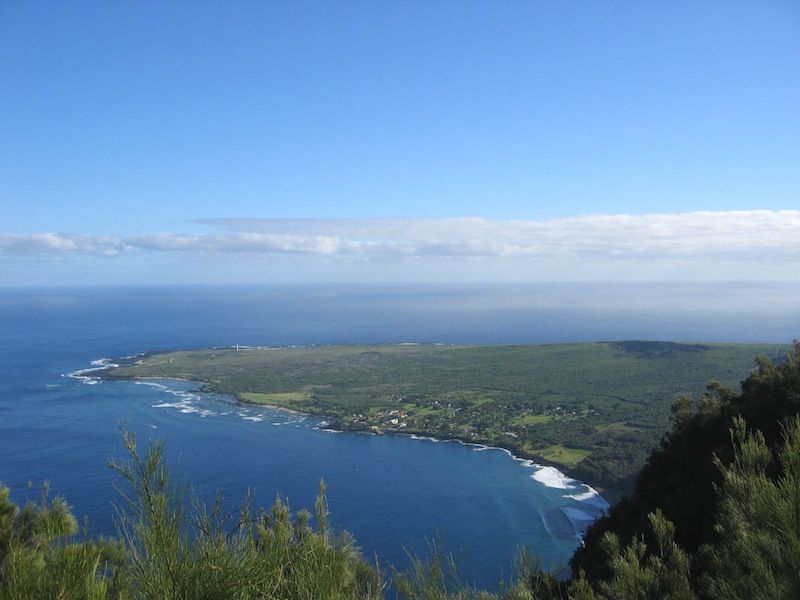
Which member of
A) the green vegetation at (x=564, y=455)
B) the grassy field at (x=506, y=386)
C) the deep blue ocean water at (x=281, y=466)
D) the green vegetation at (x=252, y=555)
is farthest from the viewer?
the grassy field at (x=506, y=386)

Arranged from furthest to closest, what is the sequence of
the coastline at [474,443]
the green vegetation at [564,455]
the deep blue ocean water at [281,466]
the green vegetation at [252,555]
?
the green vegetation at [564,455]
the coastline at [474,443]
the deep blue ocean water at [281,466]
the green vegetation at [252,555]

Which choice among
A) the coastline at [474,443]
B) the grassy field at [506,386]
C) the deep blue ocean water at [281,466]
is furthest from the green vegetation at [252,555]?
the grassy field at [506,386]

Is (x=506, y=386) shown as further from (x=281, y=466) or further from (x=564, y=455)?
(x=281, y=466)

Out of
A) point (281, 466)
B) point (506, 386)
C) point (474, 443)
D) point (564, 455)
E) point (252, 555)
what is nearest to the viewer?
point (252, 555)

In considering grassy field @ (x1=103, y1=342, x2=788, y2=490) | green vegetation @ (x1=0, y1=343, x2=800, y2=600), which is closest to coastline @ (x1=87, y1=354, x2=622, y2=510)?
grassy field @ (x1=103, y1=342, x2=788, y2=490)

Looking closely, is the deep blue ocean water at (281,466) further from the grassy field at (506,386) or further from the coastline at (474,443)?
the grassy field at (506,386)

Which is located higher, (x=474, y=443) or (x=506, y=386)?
(x=506, y=386)

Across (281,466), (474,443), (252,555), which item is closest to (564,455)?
(474,443)
